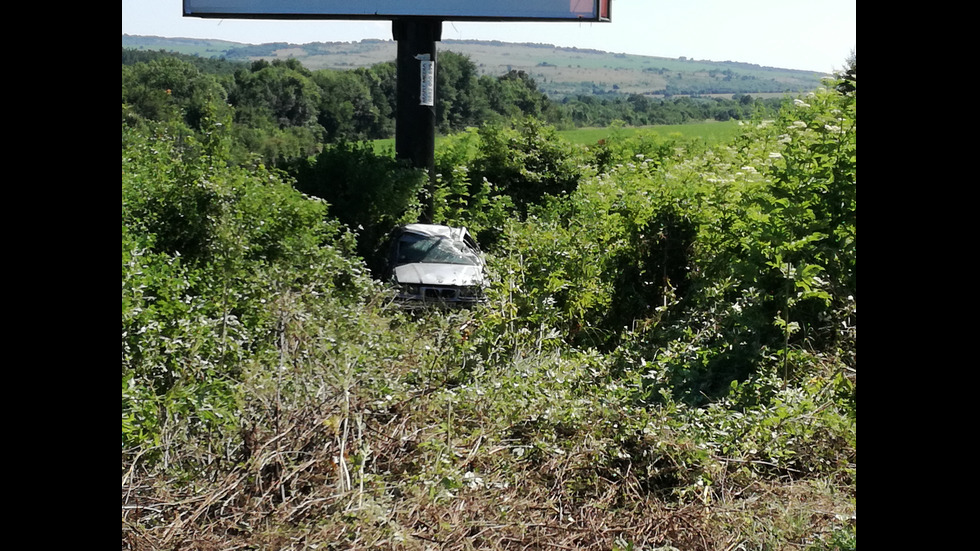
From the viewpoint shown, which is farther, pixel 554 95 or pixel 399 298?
pixel 554 95

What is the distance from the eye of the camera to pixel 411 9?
13.5 m

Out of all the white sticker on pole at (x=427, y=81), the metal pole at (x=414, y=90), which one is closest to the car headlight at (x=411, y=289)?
the metal pole at (x=414, y=90)

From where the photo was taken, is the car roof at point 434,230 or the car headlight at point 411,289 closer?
the car headlight at point 411,289

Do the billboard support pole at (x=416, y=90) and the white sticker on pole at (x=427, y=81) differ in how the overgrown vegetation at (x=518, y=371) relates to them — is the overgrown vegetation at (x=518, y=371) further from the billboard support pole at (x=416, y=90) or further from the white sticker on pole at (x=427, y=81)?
the white sticker on pole at (x=427, y=81)

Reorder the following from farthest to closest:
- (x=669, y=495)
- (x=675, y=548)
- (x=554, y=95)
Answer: (x=554, y=95), (x=669, y=495), (x=675, y=548)

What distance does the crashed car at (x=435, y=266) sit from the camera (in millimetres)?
10078

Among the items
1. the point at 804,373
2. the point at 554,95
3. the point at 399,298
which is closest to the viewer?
the point at 804,373

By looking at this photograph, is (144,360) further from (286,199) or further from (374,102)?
(374,102)

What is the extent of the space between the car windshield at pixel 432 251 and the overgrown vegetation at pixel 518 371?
0.71 metres

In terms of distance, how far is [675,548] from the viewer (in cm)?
483
